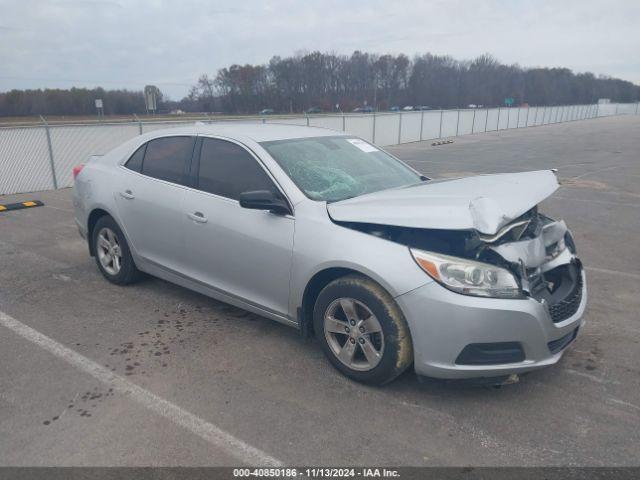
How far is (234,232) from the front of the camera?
147 inches

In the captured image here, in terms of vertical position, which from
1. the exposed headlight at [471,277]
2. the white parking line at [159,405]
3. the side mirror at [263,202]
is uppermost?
the side mirror at [263,202]

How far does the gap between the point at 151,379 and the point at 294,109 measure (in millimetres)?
65999

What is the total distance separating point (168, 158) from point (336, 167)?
1.53 meters

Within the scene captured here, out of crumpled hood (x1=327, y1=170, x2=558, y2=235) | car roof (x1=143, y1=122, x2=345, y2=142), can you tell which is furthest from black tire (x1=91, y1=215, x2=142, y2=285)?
crumpled hood (x1=327, y1=170, x2=558, y2=235)

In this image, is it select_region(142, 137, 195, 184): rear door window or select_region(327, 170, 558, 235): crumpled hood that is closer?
select_region(327, 170, 558, 235): crumpled hood

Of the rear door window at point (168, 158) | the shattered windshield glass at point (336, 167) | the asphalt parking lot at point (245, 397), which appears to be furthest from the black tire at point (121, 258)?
the shattered windshield glass at point (336, 167)

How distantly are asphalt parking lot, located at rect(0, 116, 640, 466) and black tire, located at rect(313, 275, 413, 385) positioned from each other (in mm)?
136

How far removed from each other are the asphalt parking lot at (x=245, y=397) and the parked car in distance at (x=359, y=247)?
0.28 meters

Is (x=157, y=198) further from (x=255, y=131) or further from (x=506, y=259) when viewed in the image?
(x=506, y=259)

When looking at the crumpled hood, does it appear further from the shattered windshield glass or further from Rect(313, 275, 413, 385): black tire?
Rect(313, 275, 413, 385): black tire

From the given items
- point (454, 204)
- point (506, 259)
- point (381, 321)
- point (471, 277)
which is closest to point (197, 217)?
point (381, 321)

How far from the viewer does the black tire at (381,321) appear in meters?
2.98

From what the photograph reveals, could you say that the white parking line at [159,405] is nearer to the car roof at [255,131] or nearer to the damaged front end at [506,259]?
the damaged front end at [506,259]

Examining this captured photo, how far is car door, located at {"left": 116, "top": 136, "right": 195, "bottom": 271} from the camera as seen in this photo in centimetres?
423
